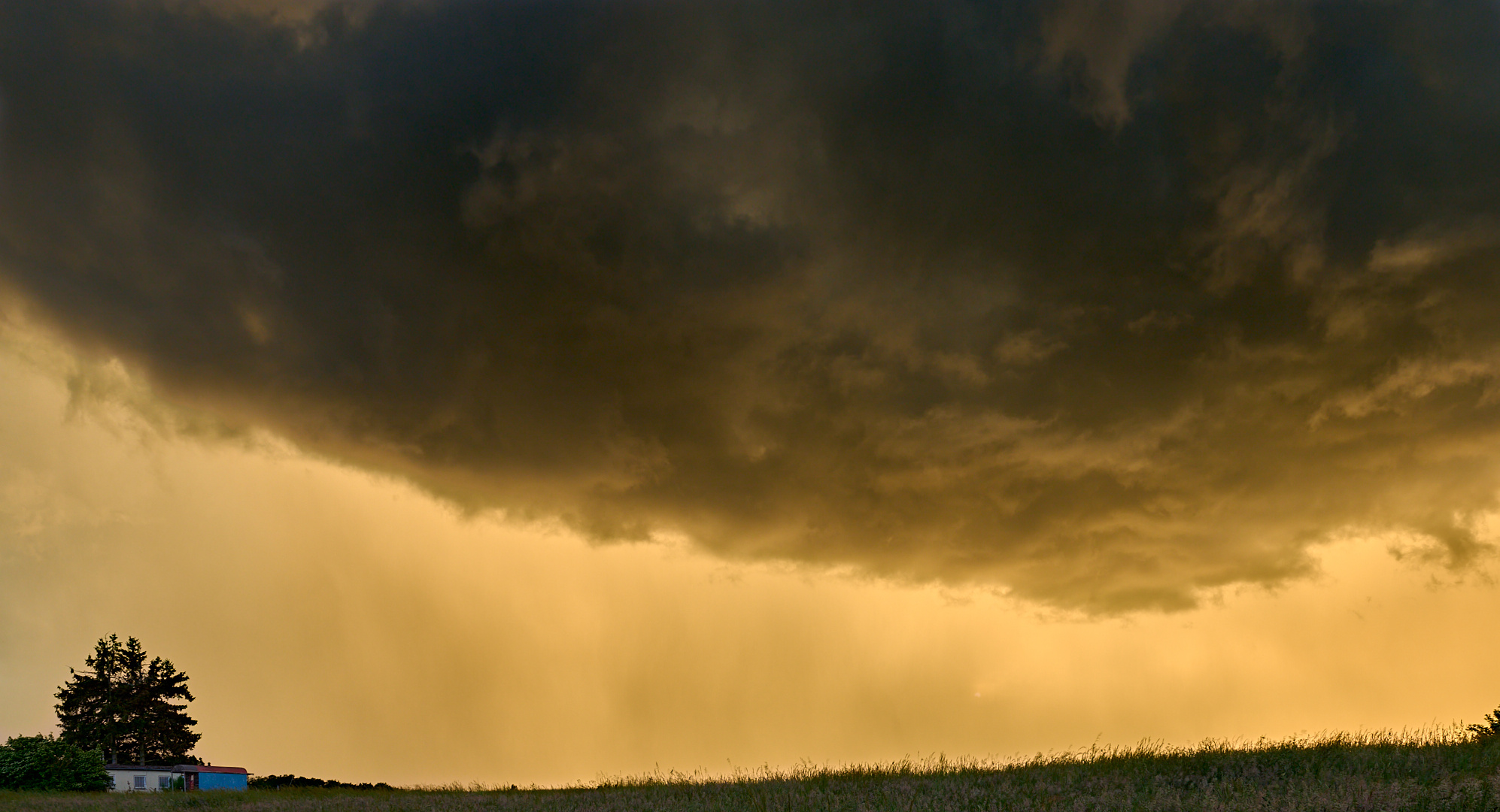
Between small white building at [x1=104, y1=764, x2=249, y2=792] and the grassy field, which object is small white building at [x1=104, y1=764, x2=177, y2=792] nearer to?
small white building at [x1=104, y1=764, x2=249, y2=792]

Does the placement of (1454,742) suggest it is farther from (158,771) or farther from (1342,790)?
(158,771)

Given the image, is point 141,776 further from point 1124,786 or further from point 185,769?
point 1124,786

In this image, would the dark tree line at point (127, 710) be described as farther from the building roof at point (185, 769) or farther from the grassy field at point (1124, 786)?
the grassy field at point (1124, 786)

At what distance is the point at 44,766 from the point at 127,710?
37754 millimetres

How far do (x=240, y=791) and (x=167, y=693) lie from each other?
187 feet

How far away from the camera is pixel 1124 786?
13.6m

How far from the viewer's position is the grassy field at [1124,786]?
39.0 ft

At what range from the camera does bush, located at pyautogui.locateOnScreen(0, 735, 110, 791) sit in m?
37.2

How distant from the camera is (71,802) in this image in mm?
25453

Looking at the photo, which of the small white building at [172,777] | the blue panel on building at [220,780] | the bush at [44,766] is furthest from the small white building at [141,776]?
the bush at [44,766]

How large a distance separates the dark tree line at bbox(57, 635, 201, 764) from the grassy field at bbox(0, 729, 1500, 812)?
2530 inches

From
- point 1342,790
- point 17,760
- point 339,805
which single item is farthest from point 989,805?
point 17,760

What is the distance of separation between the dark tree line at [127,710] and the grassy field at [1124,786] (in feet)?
211

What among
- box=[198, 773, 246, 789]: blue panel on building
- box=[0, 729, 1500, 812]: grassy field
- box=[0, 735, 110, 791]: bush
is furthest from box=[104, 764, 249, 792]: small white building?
box=[0, 729, 1500, 812]: grassy field
